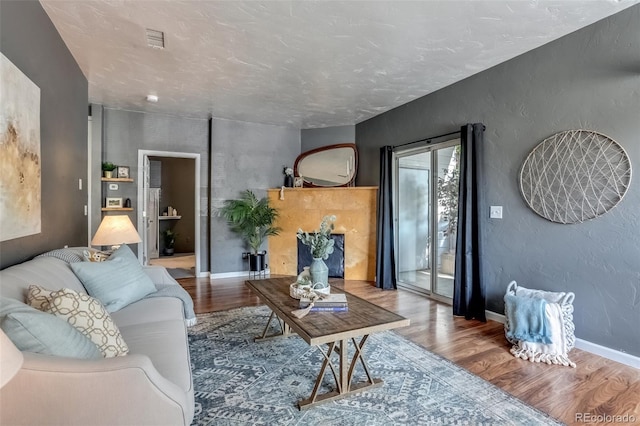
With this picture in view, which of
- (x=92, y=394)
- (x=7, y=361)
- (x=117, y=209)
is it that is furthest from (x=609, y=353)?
(x=117, y=209)

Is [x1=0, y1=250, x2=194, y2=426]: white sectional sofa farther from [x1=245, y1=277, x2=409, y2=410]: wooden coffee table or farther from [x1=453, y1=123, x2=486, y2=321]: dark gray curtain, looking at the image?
[x1=453, y1=123, x2=486, y2=321]: dark gray curtain

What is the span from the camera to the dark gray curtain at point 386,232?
4520 millimetres

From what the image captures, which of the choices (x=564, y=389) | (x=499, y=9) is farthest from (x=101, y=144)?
(x=564, y=389)

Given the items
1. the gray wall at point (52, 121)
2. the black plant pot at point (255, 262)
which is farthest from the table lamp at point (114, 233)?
the black plant pot at point (255, 262)

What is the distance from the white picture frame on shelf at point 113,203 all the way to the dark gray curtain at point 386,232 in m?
3.87

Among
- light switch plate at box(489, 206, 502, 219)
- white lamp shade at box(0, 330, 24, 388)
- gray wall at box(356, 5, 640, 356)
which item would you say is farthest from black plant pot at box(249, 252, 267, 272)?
white lamp shade at box(0, 330, 24, 388)

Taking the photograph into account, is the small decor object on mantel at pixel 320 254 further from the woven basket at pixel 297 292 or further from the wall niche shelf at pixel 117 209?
the wall niche shelf at pixel 117 209

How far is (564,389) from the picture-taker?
2016mm

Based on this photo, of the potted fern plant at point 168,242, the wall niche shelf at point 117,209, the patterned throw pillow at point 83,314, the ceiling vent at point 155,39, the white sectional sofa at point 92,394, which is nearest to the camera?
the white sectional sofa at point 92,394

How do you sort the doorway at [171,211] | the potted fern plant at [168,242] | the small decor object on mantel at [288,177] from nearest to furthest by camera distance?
the small decor object on mantel at [288,177], the doorway at [171,211], the potted fern plant at [168,242]

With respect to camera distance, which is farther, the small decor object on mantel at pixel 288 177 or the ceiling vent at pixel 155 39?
the small decor object on mantel at pixel 288 177

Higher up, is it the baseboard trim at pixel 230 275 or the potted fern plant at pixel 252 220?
the potted fern plant at pixel 252 220

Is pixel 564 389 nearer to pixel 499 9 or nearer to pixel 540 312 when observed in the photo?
pixel 540 312

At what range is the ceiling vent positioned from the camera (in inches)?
103
